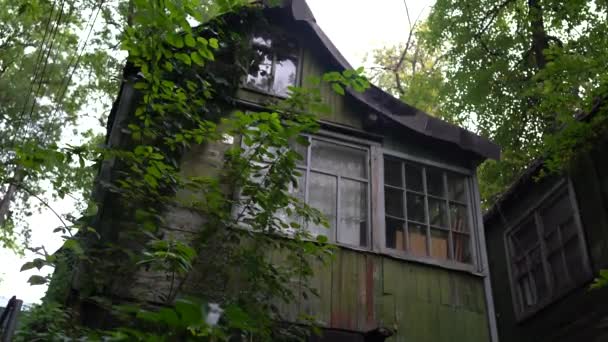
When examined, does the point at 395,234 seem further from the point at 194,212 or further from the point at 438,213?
the point at 194,212

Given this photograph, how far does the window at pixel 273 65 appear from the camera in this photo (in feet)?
26.4

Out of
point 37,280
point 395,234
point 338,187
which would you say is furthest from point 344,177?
point 37,280

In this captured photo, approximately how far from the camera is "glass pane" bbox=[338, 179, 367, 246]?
7145mm

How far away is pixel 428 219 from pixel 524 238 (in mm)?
4438

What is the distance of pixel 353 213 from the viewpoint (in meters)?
7.34

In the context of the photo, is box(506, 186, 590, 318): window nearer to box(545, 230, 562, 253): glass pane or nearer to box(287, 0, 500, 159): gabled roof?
box(545, 230, 562, 253): glass pane

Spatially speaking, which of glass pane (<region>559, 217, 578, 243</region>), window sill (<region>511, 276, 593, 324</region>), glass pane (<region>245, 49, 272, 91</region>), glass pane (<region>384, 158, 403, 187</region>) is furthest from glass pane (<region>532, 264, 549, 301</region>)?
glass pane (<region>245, 49, 272, 91</region>)

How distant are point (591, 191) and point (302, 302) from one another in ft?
18.1

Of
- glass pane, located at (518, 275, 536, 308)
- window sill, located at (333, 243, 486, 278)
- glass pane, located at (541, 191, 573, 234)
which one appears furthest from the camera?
glass pane, located at (518, 275, 536, 308)

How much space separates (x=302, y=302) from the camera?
254 inches

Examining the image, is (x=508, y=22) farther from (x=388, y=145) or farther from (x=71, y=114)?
(x=71, y=114)

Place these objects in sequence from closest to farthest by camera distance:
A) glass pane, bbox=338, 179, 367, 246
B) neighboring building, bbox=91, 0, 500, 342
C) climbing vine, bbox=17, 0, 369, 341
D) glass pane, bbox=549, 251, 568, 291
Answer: climbing vine, bbox=17, 0, 369, 341 < neighboring building, bbox=91, 0, 500, 342 < glass pane, bbox=338, 179, 367, 246 < glass pane, bbox=549, 251, 568, 291

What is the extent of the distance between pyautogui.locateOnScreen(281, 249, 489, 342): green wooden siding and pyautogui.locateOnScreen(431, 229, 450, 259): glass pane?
0.29 meters

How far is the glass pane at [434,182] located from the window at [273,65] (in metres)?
2.40
